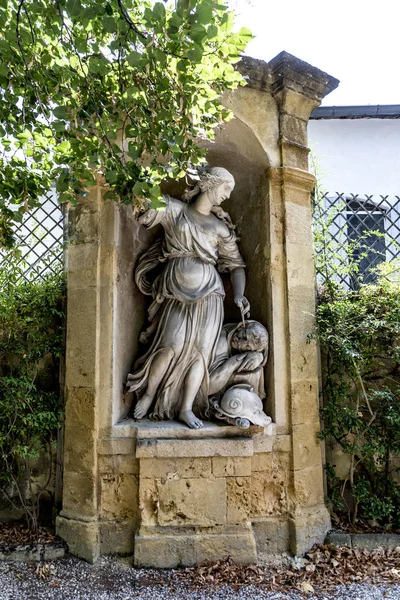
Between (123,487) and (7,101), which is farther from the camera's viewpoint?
(123,487)

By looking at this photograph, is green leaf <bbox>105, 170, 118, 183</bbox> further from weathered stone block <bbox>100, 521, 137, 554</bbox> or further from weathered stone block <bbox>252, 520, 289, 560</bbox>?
weathered stone block <bbox>252, 520, 289, 560</bbox>

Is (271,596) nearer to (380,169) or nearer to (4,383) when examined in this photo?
(4,383)

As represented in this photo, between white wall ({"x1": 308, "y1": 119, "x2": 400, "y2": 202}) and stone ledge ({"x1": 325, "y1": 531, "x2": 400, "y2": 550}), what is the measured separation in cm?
539

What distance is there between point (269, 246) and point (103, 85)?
69.6 inches

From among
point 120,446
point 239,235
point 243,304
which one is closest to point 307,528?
point 120,446

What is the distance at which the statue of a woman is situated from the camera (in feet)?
12.1

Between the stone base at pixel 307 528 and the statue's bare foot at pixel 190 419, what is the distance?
1.01 meters

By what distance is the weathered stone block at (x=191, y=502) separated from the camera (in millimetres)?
3377

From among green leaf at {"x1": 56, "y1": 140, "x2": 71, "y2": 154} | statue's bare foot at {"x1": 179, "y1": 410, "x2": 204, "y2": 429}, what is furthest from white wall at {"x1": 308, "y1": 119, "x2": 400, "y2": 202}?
green leaf at {"x1": 56, "y1": 140, "x2": 71, "y2": 154}

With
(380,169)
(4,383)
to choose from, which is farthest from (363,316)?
(380,169)

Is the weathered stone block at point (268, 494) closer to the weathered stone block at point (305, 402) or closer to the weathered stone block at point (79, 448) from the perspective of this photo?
the weathered stone block at point (305, 402)

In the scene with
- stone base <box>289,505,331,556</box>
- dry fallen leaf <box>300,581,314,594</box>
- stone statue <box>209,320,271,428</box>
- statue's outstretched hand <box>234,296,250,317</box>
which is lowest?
dry fallen leaf <box>300,581,314,594</box>

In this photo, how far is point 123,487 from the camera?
346 centimetres

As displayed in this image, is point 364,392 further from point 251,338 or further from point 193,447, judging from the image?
point 193,447
